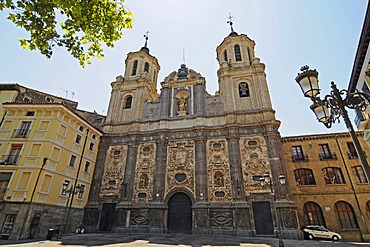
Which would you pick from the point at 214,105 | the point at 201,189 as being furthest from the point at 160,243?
the point at 214,105

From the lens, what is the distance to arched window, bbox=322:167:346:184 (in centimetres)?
1914

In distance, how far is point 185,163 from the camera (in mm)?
20688

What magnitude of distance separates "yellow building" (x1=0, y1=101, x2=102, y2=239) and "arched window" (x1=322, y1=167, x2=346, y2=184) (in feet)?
73.2

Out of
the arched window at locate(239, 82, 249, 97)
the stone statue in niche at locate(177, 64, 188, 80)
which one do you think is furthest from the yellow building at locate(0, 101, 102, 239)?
the arched window at locate(239, 82, 249, 97)

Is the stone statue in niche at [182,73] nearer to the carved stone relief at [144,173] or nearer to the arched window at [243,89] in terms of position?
the arched window at [243,89]

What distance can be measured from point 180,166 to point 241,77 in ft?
41.3

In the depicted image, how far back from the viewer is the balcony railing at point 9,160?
1556 centimetres

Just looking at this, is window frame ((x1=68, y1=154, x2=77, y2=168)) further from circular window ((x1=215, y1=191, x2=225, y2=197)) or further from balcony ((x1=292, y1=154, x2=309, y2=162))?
balcony ((x1=292, y1=154, x2=309, y2=162))

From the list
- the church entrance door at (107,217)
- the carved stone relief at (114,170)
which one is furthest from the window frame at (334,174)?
the church entrance door at (107,217)

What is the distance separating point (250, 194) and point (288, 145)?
725cm

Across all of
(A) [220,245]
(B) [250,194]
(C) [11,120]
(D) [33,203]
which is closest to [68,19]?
(A) [220,245]

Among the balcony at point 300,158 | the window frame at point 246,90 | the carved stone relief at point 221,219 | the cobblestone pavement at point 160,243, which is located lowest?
the cobblestone pavement at point 160,243

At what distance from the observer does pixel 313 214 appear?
60.8ft

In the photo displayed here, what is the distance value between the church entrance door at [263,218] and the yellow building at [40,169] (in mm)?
15093
